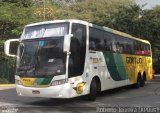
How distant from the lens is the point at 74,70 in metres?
15.3

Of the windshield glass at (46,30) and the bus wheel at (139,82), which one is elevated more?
the windshield glass at (46,30)

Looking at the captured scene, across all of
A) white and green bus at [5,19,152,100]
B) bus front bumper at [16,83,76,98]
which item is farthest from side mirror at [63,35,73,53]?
bus front bumper at [16,83,76,98]

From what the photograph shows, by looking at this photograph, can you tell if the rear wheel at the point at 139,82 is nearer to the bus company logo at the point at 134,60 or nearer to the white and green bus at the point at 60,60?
the bus company logo at the point at 134,60

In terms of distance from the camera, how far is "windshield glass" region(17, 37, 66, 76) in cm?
1487

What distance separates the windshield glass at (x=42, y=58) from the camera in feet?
48.8

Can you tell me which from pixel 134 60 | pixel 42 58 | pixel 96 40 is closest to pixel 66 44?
pixel 42 58

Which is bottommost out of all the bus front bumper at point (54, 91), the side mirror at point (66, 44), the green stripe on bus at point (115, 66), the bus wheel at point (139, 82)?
the bus wheel at point (139, 82)

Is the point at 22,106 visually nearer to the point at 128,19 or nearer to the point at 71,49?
the point at 71,49

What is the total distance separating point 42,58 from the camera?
1512cm

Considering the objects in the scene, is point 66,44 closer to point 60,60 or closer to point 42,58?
point 60,60

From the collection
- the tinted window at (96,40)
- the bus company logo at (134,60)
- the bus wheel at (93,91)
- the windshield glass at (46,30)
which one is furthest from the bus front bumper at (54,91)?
the bus company logo at (134,60)

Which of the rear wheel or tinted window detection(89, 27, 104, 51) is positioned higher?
tinted window detection(89, 27, 104, 51)

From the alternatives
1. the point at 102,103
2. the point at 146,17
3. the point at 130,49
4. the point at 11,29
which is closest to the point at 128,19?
the point at 146,17

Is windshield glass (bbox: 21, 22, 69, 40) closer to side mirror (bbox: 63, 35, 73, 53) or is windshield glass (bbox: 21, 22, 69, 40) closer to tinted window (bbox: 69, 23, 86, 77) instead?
tinted window (bbox: 69, 23, 86, 77)
